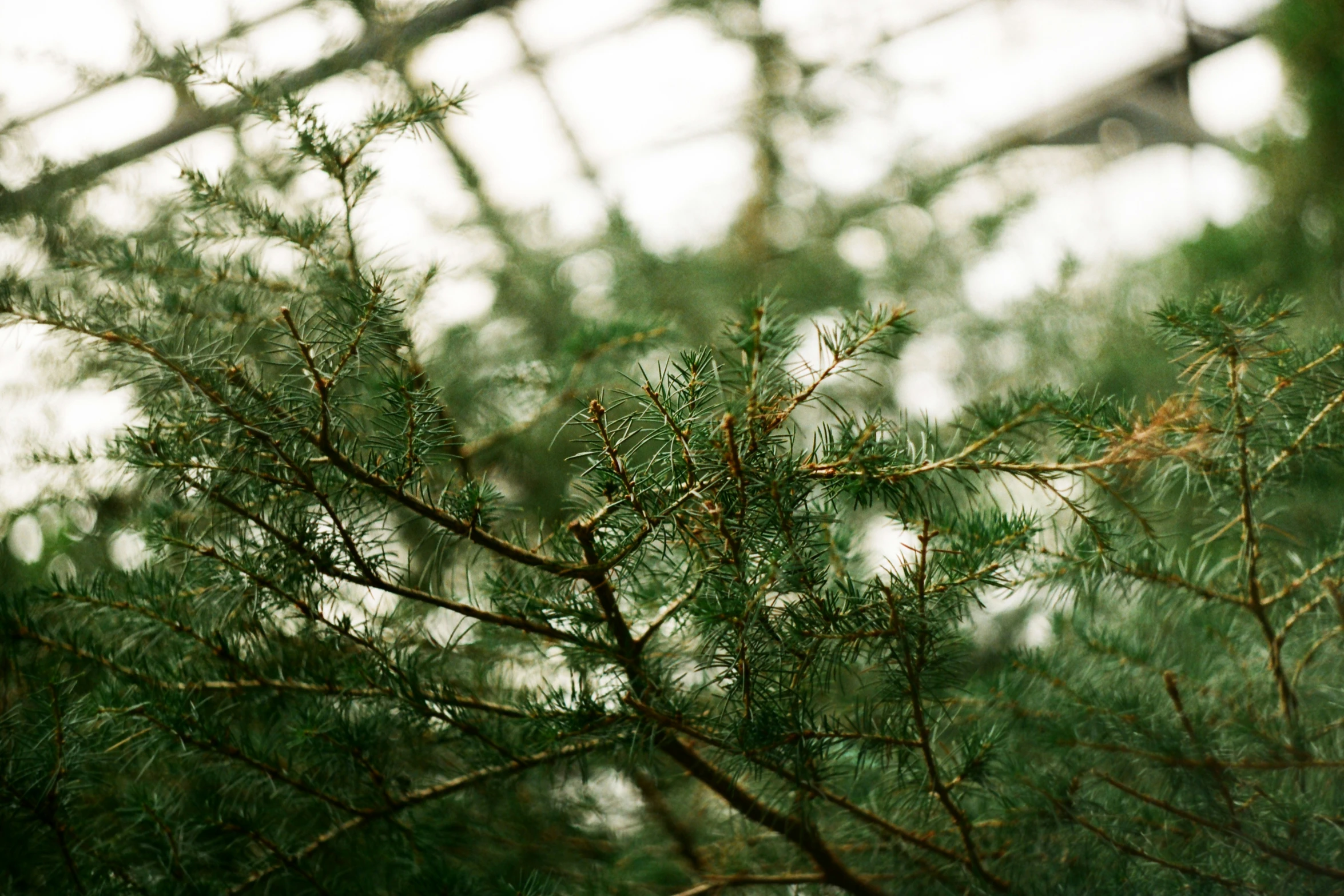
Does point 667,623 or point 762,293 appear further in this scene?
point 762,293

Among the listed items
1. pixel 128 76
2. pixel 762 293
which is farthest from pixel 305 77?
pixel 762 293

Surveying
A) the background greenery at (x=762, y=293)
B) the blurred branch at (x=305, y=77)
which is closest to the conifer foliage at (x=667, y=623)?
the background greenery at (x=762, y=293)

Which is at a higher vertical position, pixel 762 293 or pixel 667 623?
pixel 762 293

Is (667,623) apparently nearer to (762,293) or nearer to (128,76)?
(762,293)

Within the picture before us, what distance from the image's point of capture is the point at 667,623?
1.99ft

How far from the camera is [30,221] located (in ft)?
2.88

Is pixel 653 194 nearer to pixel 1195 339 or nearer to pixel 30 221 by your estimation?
pixel 30 221

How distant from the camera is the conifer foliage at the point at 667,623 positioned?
18.8 inches

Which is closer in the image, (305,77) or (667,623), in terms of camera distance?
(667,623)

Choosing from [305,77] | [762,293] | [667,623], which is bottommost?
[667,623]

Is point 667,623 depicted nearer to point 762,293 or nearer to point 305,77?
point 762,293

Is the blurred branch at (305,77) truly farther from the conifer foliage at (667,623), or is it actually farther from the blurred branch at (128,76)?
the conifer foliage at (667,623)

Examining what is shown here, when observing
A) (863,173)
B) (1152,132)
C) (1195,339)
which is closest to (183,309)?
(1195,339)

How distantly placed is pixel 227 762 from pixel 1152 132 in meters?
2.96
